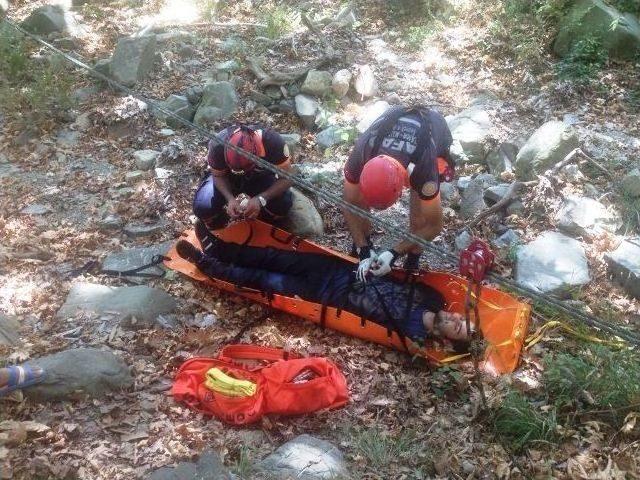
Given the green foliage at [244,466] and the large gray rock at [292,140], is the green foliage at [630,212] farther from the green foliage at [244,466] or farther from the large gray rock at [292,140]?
the green foliage at [244,466]

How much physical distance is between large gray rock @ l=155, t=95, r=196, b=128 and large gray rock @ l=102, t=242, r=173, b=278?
2.24m

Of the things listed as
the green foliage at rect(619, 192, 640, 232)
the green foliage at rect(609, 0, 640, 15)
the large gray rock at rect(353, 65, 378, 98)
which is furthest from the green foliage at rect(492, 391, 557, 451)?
the green foliage at rect(609, 0, 640, 15)

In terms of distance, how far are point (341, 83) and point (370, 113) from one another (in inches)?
25.7

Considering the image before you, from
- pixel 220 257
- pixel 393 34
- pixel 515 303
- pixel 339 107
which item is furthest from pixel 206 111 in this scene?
pixel 515 303

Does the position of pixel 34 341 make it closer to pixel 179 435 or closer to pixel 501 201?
pixel 179 435

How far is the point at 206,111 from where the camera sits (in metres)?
6.81

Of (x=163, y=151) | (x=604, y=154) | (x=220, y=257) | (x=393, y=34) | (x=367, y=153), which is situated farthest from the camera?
(x=393, y=34)

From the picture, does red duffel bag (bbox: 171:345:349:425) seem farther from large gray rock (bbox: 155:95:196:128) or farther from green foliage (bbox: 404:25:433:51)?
green foliage (bbox: 404:25:433:51)

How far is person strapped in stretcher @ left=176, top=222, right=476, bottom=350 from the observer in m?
4.11

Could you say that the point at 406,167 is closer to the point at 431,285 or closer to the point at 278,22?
the point at 431,285

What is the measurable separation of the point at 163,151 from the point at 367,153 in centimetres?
286

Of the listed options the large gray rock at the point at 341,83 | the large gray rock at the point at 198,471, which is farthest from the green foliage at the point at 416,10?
the large gray rock at the point at 198,471

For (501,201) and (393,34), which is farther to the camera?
Answer: (393,34)

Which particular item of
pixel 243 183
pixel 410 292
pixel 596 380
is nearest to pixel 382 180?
pixel 410 292
